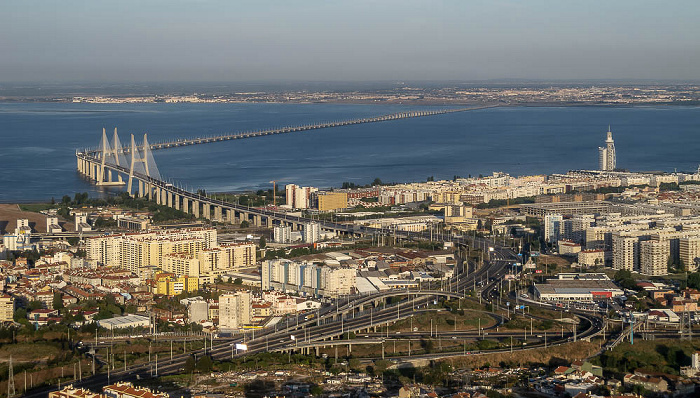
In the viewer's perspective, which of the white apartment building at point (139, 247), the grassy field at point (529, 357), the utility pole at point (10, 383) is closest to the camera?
the utility pole at point (10, 383)

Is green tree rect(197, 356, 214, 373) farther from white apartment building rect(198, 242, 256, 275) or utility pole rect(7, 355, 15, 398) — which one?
white apartment building rect(198, 242, 256, 275)

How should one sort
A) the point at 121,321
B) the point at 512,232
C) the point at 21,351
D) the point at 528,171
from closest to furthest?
the point at 21,351, the point at 121,321, the point at 512,232, the point at 528,171

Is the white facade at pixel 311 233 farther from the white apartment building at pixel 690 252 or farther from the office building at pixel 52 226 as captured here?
the white apartment building at pixel 690 252

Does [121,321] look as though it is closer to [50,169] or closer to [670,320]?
[670,320]

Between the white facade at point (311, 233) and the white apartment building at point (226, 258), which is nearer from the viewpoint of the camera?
the white apartment building at point (226, 258)

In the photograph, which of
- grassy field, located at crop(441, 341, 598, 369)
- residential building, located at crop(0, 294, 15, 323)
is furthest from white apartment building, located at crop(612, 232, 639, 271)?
residential building, located at crop(0, 294, 15, 323)

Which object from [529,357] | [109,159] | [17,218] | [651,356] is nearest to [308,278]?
[529,357]

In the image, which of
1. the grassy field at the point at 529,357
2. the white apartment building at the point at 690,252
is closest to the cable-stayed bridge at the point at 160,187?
the white apartment building at the point at 690,252

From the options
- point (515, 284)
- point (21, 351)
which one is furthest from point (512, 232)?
point (21, 351)
